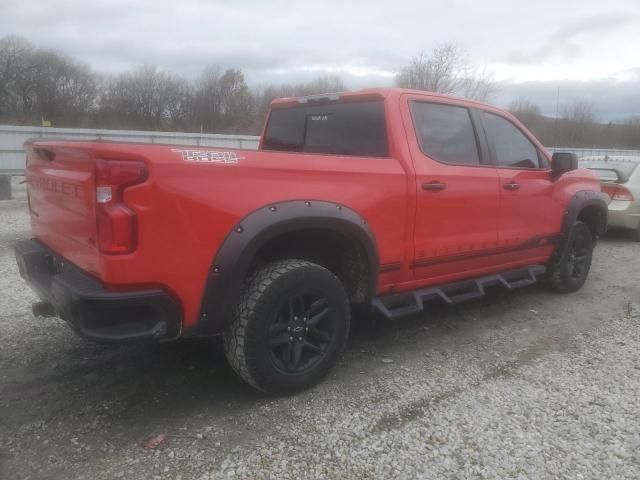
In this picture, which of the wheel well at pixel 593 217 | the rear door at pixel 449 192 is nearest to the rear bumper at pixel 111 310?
the rear door at pixel 449 192

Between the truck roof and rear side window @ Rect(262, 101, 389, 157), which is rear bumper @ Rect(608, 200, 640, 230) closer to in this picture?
the truck roof

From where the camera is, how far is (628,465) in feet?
8.14

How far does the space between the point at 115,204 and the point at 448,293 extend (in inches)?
102

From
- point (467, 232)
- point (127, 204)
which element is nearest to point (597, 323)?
point (467, 232)

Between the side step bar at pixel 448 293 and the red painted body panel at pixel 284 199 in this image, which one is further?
the side step bar at pixel 448 293

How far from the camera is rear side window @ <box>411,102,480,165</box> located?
368 centimetres

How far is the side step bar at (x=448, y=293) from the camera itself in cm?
353

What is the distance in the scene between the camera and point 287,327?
2.98m

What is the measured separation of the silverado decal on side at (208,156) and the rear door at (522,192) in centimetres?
241

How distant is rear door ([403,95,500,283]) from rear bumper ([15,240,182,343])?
5.83 ft

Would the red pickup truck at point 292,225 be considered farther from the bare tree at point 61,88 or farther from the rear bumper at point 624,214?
the bare tree at point 61,88

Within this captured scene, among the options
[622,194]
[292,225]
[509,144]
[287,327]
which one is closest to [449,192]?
[509,144]

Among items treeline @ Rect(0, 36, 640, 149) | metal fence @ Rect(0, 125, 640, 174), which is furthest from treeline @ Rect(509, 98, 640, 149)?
metal fence @ Rect(0, 125, 640, 174)

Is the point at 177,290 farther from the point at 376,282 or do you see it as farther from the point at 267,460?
the point at 376,282
